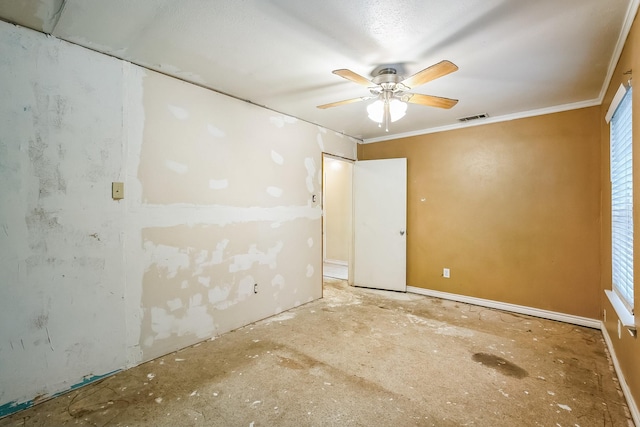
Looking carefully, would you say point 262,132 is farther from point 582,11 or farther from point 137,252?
point 582,11

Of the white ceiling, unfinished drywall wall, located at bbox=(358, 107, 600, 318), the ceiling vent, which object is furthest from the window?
the ceiling vent

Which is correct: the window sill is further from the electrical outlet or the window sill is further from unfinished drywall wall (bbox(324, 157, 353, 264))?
unfinished drywall wall (bbox(324, 157, 353, 264))

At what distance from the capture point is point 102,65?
2.14m

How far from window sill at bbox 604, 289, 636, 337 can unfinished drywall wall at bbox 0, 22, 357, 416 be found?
2.91 m

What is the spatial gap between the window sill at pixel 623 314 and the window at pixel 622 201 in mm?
30

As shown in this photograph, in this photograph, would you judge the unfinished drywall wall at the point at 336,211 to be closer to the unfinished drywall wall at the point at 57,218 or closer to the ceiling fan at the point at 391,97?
the ceiling fan at the point at 391,97

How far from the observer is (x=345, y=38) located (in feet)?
6.47

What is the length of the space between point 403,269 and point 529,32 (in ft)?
10.4

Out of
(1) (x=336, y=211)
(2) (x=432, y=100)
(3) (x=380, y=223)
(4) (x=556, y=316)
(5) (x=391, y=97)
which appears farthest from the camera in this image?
(1) (x=336, y=211)

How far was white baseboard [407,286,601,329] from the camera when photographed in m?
3.14

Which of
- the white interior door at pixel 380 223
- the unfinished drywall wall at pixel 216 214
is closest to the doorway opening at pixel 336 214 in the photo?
the white interior door at pixel 380 223

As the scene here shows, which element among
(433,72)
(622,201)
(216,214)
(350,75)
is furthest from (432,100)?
(216,214)

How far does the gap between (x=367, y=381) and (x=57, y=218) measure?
2.41 meters

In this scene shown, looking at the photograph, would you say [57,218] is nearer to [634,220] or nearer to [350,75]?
[350,75]
